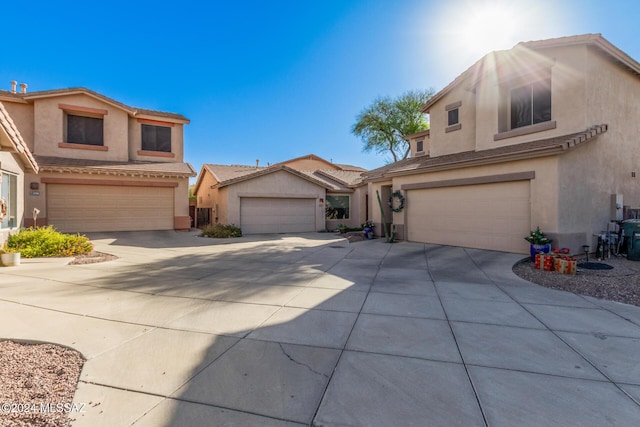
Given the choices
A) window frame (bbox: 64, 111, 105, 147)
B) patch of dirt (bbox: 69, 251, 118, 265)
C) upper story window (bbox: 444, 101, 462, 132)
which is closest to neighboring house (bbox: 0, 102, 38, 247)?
patch of dirt (bbox: 69, 251, 118, 265)

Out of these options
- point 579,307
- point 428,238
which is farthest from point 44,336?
point 428,238

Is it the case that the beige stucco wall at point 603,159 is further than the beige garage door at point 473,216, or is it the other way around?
the beige garage door at point 473,216

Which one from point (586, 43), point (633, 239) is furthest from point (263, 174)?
point (633, 239)

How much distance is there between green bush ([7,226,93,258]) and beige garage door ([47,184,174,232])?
5.78 metres

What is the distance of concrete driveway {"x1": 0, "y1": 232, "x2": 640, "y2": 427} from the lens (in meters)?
2.15

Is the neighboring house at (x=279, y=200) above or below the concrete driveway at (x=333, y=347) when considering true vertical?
above

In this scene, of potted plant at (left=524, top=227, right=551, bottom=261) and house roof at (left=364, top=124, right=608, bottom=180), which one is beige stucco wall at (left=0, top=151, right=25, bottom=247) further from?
potted plant at (left=524, top=227, right=551, bottom=261)

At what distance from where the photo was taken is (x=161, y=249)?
10664mm

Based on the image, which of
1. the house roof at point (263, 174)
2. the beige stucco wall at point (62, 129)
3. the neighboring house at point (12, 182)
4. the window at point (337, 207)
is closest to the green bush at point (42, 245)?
the neighboring house at point (12, 182)

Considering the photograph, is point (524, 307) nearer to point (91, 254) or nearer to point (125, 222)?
point (91, 254)

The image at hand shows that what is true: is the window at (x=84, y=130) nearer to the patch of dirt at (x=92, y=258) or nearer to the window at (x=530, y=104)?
the patch of dirt at (x=92, y=258)

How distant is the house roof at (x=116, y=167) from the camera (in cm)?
1329

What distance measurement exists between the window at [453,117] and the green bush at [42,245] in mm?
15156

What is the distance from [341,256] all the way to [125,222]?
12.4 meters
